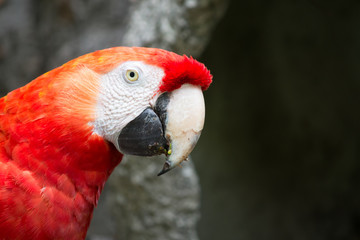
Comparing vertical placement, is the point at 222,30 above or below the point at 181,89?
below

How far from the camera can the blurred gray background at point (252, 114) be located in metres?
2.00

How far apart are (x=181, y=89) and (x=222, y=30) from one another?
1.35 m

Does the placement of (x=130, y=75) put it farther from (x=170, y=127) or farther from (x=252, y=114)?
(x=252, y=114)

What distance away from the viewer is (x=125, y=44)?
1.86m

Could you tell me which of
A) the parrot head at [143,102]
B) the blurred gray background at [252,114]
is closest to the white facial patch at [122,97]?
the parrot head at [143,102]

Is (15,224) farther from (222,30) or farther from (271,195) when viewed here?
(271,195)

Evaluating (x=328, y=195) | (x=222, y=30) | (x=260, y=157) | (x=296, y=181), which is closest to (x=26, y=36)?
(x=222, y=30)

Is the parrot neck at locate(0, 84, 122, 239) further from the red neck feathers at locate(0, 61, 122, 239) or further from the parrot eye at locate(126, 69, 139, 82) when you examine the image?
the parrot eye at locate(126, 69, 139, 82)

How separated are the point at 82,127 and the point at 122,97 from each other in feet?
0.37

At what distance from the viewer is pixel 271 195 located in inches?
104

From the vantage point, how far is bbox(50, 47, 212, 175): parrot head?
927mm

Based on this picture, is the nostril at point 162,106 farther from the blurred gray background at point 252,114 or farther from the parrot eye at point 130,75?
the blurred gray background at point 252,114

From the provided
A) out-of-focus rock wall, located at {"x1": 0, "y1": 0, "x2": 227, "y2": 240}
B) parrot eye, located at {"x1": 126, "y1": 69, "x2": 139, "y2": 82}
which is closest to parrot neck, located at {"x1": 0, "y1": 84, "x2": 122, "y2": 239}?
parrot eye, located at {"x1": 126, "y1": 69, "x2": 139, "y2": 82}

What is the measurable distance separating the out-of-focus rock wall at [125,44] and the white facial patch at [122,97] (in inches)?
27.8
